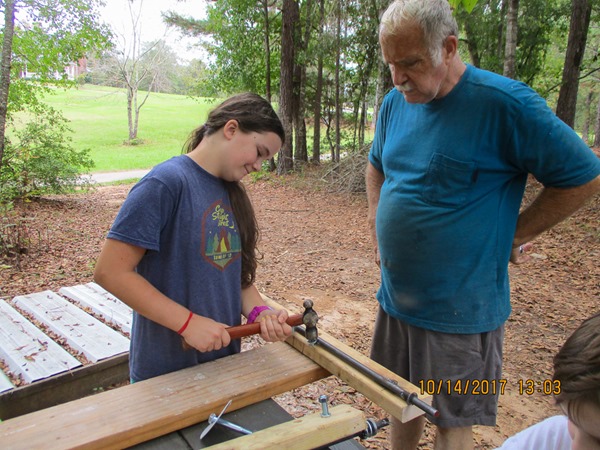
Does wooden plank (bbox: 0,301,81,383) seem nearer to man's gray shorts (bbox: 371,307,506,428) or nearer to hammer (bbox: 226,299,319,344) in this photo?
hammer (bbox: 226,299,319,344)

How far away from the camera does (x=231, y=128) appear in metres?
1.70

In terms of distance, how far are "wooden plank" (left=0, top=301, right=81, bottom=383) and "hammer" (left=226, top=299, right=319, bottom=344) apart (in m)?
2.08

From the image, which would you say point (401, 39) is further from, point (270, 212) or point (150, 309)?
point (270, 212)

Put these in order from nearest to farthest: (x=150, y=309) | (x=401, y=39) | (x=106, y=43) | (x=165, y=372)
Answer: (x=150, y=309)
(x=165, y=372)
(x=401, y=39)
(x=106, y=43)

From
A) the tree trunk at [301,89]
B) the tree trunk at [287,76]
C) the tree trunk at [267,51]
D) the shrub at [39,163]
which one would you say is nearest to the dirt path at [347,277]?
the shrub at [39,163]

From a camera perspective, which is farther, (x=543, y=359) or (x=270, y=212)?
(x=270, y=212)

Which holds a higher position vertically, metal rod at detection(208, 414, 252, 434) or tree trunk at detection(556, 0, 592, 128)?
tree trunk at detection(556, 0, 592, 128)

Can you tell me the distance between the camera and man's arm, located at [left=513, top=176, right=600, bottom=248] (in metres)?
1.84

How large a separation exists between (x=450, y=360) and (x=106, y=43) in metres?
12.6

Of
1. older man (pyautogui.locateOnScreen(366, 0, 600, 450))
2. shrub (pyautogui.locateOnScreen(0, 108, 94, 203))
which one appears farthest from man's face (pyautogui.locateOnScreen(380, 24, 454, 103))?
shrub (pyautogui.locateOnScreen(0, 108, 94, 203))

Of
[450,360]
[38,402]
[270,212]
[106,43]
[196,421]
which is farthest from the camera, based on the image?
[106,43]

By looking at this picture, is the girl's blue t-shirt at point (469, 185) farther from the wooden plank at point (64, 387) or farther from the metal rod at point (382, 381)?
the wooden plank at point (64, 387)

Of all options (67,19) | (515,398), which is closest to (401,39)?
(515,398)

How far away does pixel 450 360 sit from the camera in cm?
193
